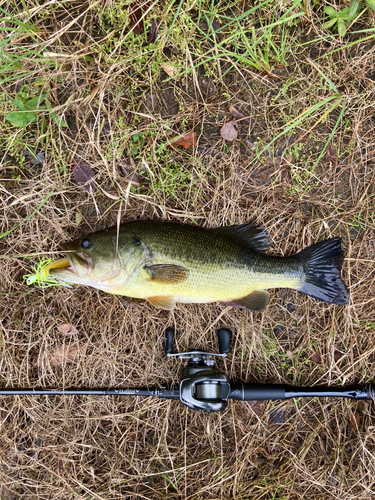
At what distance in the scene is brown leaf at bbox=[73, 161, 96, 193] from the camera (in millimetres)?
2670

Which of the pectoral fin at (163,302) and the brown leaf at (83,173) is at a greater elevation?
the brown leaf at (83,173)

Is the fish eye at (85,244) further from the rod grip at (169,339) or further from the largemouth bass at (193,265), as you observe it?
the rod grip at (169,339)

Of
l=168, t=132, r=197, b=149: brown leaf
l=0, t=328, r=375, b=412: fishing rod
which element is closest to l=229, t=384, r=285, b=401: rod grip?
l=0, t=328, r=375, b=412: fishing rod

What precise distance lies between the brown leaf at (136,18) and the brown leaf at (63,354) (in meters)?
2.66

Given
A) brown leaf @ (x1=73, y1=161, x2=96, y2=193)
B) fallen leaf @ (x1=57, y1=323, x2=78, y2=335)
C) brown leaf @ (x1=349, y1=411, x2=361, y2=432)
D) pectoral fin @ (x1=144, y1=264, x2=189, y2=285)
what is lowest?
brown leaf @ (x1=349, y1=411, x2=361, y2=432)

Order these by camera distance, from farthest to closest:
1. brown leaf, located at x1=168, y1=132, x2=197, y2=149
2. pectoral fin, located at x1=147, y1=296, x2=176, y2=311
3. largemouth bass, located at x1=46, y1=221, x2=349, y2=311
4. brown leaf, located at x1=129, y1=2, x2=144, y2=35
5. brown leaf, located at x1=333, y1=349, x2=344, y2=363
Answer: brown leaf, located at x1=333, y1=349, x2=344, y2=363 < brown leaf, located at x1=168, y1=132, x2=197, y2=149 < brown leaf, located at x1=129, y1=2, x2=144, y2=35 < pectoral fin, located at x1=147, y1=296, x2=176, y2=311 < largemouth bass, located at x1=46, y1=221, x2=349, y2=311

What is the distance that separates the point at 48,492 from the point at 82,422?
2.12 feet

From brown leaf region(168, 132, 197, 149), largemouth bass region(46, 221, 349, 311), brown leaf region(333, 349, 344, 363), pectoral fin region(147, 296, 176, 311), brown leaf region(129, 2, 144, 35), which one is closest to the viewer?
largemouth bass region(46, 221, 349, 311)

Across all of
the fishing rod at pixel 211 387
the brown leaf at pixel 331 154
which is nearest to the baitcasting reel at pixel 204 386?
the fishing rod at pixel 211 387

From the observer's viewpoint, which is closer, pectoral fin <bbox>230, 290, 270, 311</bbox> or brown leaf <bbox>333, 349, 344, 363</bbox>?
pectoral fin <bbox>230, 290, 270, 311</bbox>

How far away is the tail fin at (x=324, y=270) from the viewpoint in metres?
2.55

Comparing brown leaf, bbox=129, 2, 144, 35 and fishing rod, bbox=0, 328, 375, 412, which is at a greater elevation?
brown leaf, bbox=129, 2, 144, 35

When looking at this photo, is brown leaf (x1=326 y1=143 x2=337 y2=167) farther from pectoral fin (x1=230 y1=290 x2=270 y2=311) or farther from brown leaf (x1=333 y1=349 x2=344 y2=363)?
brown leaf (x1=333 y1=349 x2=344 y2=363)

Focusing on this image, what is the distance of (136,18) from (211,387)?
9.64 feet
